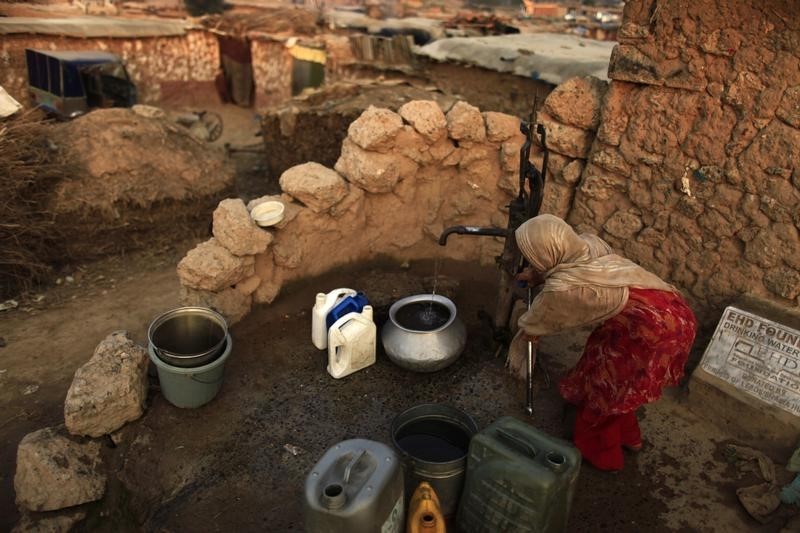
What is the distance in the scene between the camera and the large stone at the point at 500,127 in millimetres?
4414

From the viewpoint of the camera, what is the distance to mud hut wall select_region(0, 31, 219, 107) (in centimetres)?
924

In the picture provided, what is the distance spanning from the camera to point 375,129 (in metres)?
4.16

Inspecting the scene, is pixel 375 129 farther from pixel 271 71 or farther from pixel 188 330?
pixel 271 71

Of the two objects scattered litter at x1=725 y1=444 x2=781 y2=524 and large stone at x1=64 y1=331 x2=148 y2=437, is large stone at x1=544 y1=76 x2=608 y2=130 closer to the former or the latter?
scattered litter at x1=725 y1=444 x2=781 y2=524

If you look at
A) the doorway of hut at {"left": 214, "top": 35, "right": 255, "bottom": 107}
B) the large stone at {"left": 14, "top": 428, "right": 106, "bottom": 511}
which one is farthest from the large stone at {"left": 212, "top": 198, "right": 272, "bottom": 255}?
the doorway of hut at {"left": 214, "top": 35, "right": 255, "bottom": 107}

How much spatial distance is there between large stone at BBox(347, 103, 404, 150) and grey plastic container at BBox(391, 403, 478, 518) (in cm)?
210

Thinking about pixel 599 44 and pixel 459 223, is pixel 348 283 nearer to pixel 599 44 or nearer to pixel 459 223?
pixel 459 223

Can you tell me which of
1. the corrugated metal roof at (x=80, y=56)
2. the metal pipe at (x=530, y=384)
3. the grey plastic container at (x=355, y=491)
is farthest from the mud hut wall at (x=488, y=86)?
the grey plastic container at (x=355, y=491)

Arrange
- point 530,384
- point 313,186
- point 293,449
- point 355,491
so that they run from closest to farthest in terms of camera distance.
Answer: point 355,491, point 293,449, point 530,384, point 313,186

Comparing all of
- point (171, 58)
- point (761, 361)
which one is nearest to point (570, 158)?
point (761, 361)

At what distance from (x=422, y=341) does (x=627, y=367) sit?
3.91 ft

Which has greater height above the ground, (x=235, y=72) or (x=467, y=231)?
(x=467, y=231)

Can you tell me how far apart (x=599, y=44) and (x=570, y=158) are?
705 cm

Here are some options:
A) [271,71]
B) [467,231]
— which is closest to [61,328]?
[467,231]
